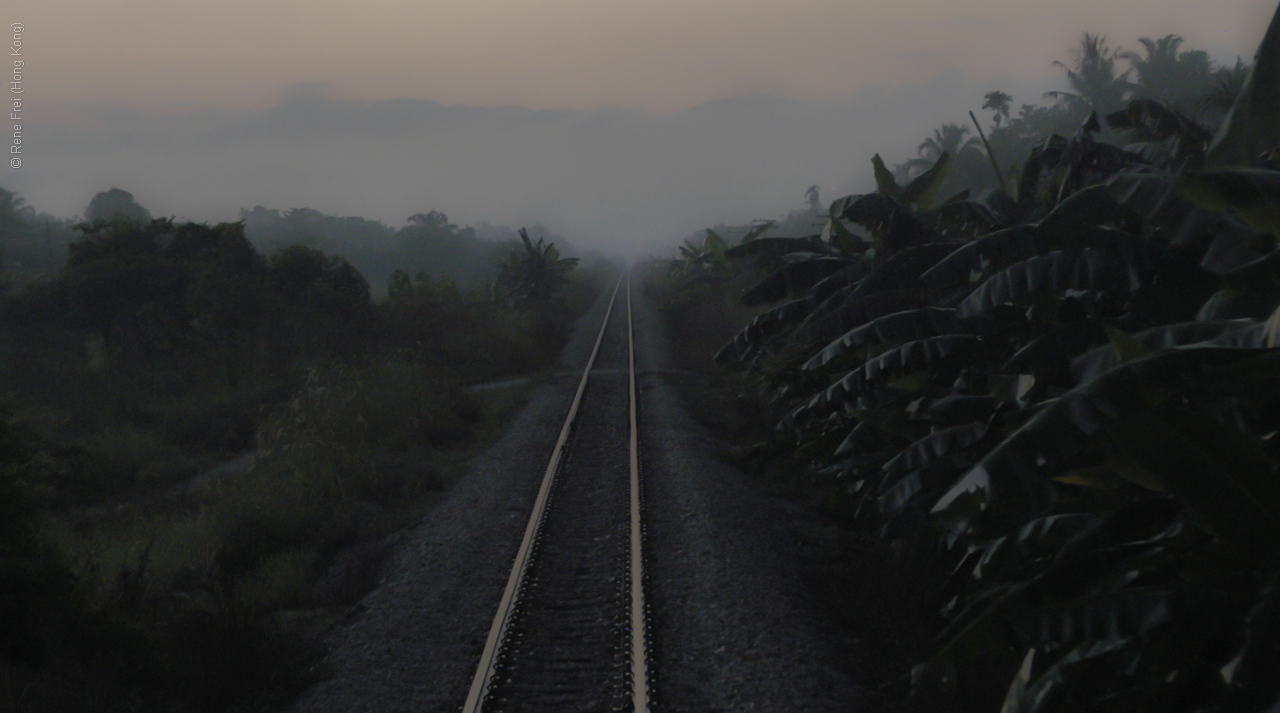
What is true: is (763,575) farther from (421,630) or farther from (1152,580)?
(1152,580)

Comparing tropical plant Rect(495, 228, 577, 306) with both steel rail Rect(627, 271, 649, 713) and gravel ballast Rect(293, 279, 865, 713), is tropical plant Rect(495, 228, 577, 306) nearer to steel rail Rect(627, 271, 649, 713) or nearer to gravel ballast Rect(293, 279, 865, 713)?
steel rail Rect(627, 271, 649, 713)

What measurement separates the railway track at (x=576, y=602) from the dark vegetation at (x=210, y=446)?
1.47 meters

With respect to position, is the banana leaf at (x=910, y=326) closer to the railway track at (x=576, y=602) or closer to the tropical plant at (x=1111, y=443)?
the tropical plant at (x=1111, y=443)

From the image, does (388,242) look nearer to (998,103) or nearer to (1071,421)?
(998,103)

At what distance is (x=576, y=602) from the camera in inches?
260

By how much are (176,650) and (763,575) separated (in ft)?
14.7

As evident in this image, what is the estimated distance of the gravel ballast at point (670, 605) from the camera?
17.6 feet

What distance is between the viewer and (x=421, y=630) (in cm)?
630

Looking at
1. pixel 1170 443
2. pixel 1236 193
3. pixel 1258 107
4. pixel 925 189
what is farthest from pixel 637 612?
pixel 925 189

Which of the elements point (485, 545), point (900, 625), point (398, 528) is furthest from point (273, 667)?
point (900, 625)

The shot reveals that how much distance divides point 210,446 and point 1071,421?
15.0 metres

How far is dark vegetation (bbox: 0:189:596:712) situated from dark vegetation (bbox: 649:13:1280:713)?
4.51 metres

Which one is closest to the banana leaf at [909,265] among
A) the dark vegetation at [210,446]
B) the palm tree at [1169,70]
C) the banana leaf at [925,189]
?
the banana leaf at [925,189]

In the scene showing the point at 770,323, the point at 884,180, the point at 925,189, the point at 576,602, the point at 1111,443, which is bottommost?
the point at 576,602
